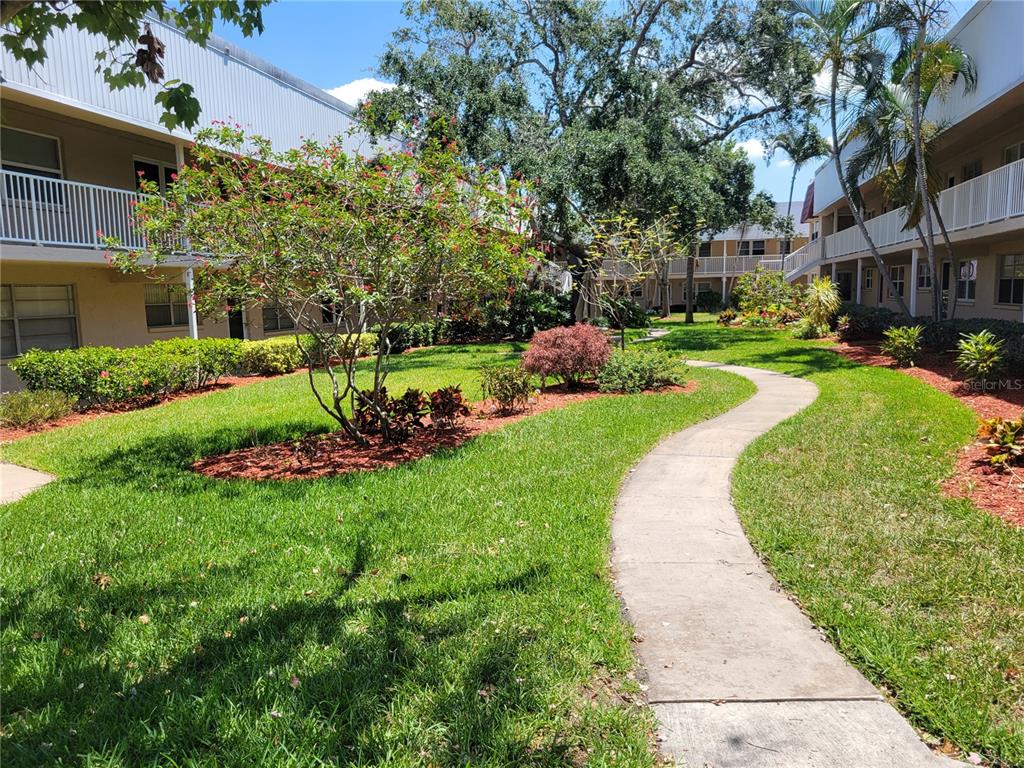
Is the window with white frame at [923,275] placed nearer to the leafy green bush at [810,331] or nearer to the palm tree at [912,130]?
the leafy green bush at [810,331]

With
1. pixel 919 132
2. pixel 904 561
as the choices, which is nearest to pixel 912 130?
pixel 919 132

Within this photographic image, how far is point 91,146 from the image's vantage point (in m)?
14.4

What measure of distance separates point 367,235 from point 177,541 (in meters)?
3.53

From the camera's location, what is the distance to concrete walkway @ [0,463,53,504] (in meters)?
6.30

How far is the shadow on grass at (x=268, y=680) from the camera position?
2744mm

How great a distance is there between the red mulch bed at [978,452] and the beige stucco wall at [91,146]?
15409 millimetres

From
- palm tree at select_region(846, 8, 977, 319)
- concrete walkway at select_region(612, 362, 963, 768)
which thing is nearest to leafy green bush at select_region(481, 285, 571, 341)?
palm tree at select_region(846, 8, 977, 319)

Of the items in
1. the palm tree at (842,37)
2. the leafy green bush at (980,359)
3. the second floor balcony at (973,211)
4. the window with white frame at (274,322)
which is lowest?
the leafy green bush at (980,359)

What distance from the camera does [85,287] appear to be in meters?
14.3

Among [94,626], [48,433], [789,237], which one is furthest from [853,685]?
[789,237]

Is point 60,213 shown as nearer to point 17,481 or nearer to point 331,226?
point 17,481

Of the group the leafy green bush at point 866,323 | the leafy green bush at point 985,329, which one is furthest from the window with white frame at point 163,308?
the leafy green bush at point 866,323

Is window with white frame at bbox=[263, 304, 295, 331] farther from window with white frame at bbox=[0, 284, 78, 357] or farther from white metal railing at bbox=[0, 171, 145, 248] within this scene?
white metal railing at bbox=[0, 171, 145, 248]

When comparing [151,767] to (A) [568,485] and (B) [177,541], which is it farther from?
(A) [568,485]
